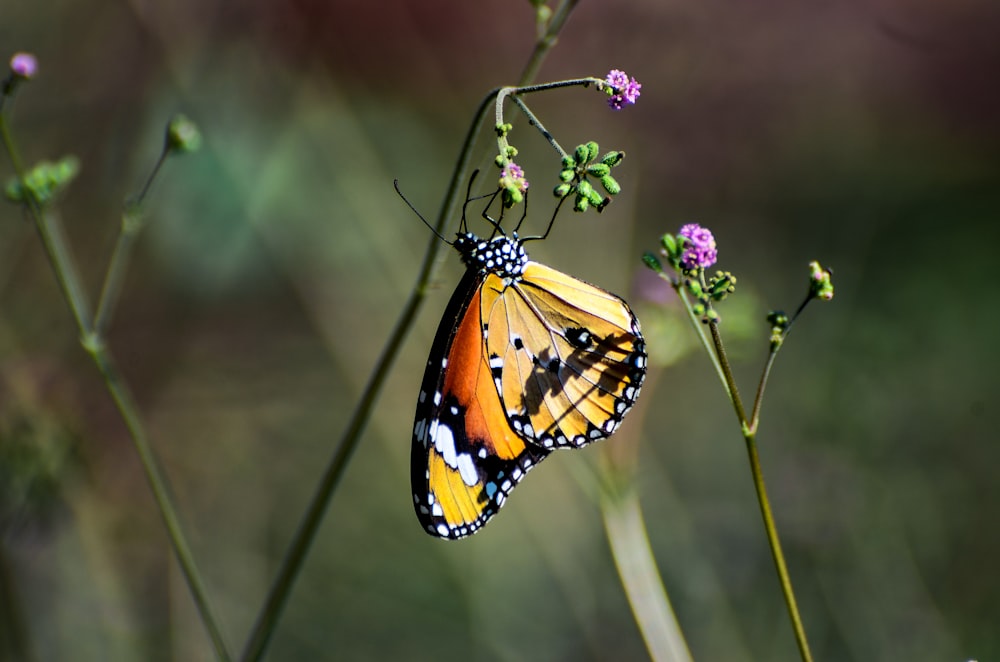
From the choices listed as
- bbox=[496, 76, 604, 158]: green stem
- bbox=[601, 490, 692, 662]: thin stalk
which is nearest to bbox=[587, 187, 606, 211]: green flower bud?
bbox=[496, 76, 604, 158]: green stem

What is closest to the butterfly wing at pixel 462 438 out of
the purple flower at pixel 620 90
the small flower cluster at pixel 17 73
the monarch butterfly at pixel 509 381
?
the monarch butterfly at pixel 509 381

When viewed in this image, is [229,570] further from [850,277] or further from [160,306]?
[850,277]

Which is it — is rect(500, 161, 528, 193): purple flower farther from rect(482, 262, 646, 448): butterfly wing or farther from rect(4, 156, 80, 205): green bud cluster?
rect(4, 156, 80, 205): green bud cluster

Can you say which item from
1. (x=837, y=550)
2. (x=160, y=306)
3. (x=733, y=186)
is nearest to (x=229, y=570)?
(x=160, y=306)

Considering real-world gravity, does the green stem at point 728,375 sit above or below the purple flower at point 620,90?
below

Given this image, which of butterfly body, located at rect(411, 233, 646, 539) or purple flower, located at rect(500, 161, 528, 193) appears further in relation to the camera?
butterfly body, located at rect(411, 233, 646, 539)

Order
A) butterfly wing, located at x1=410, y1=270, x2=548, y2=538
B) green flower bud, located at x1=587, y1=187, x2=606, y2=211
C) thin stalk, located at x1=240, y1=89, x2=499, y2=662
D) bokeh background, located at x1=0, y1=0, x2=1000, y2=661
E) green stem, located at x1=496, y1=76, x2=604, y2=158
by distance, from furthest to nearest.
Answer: bokeh background, located at x1=0, y1=0, x2=1000, y2=661 < butterfly wing, located at x1=410, y1=270, x2=548, y2=538 < thin stalk, located at x1=240, y1=89, x2=499, y2=662 < green flower bud, located at x1=587, y1=187, x2=606, y2=211 < green stem, located at x1=496, y1=76, x2=604, y2=158

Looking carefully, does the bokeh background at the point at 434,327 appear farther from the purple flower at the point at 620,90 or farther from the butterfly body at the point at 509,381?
the purple flower at the point at 620,90

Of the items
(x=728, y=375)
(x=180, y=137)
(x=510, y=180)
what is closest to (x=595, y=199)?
(x=510, y=180)
